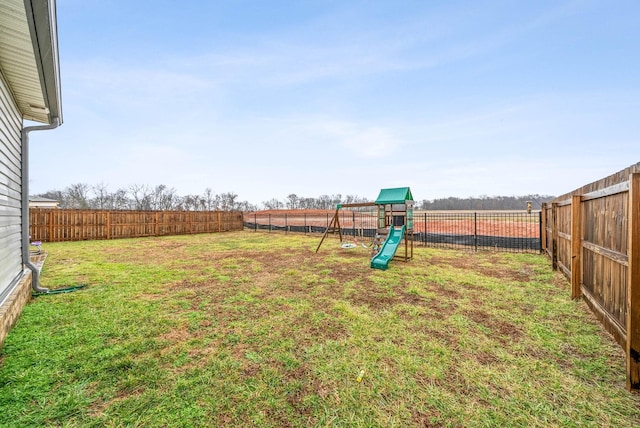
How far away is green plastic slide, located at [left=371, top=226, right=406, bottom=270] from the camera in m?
6.41

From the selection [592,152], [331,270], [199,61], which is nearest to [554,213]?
[331,270]

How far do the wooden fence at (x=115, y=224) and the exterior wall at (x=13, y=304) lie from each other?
493 inches

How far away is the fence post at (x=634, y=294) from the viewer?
6.03 feet

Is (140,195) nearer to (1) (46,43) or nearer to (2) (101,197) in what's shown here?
(2) (101,197)

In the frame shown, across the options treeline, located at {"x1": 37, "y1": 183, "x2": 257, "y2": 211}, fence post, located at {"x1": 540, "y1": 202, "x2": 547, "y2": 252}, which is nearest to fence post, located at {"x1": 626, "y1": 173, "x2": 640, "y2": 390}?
fence post, located at {"x1": 540, "y1": 202, "x2": 547, "y2": 252}

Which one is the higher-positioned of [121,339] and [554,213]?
[554,213]

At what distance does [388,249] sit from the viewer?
705cm

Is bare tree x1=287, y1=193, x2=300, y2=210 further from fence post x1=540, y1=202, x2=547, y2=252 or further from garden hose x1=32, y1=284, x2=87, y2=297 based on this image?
garden hose x1=32, y1=284, x2=87, y2=297

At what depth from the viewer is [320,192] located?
50.6m

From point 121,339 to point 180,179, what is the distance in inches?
1613

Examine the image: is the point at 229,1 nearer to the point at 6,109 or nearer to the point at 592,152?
the point at 6,109

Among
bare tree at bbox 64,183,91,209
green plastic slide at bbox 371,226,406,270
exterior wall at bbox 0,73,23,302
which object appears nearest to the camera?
exterior wall at bbox 0,73,23,302

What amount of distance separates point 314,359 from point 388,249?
5166mm

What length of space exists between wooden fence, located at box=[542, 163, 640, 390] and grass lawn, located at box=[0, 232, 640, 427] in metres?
0.26
